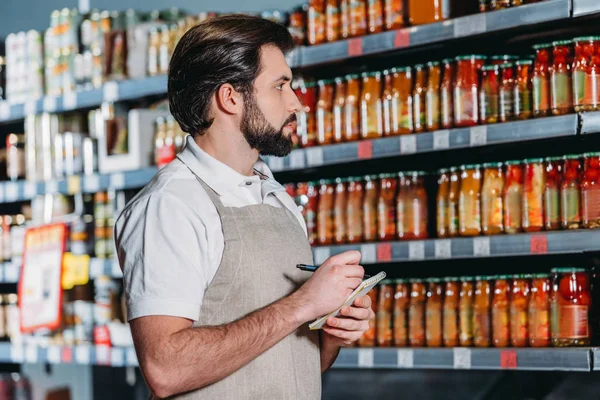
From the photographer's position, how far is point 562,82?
3.05 meters

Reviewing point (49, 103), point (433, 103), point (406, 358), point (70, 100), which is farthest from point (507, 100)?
point (49, 103)

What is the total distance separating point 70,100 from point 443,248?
2241 mm

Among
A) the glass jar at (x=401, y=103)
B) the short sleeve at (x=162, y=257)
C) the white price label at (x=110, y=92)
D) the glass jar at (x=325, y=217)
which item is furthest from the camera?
the white price label at (x=110, y=92)

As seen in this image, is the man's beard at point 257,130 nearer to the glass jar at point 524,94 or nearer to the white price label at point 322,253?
the glass jar at point 524,94

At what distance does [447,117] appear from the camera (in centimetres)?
331

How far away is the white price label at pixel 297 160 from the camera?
3641mm

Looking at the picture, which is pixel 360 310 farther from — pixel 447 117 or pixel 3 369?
pixel 3 369

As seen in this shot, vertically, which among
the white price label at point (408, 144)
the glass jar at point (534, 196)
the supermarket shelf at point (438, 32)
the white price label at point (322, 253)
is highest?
the supermarket shelf at point (438, 32)

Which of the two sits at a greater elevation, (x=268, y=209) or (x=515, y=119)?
(x=515, y=119)

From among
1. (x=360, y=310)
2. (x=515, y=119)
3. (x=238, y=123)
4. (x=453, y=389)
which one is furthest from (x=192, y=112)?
(x=453, y=389)

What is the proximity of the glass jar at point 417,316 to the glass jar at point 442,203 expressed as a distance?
24 cm

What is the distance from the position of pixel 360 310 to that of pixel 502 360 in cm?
143

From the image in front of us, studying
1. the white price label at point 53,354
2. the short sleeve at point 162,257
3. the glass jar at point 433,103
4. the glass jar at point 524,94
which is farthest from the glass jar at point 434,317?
the white price label at point 53,354

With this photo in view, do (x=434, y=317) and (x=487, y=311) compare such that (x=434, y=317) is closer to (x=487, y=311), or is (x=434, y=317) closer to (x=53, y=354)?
(x=487, y=311)
